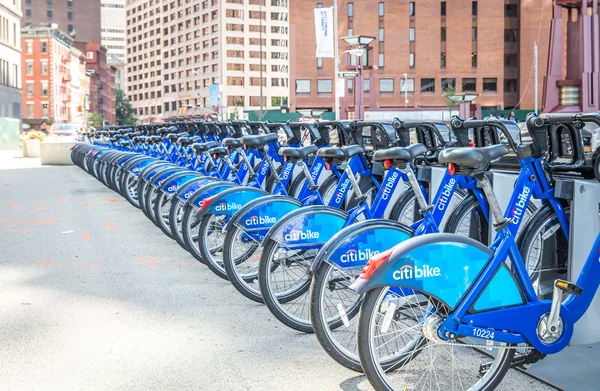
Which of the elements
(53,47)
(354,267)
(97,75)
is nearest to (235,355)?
(354,267)

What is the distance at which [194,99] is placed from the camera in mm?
162125

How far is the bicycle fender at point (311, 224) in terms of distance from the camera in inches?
215

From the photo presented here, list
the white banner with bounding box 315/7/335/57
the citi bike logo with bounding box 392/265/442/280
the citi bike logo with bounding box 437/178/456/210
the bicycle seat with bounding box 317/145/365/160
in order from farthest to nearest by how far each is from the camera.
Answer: the white banner with bounding box 315/7/335/57
the bicycle seat with bounding box 317/145/365/160
the citi bike logo with bounding box 437/178/456/210
the citi bike logo with bounding box 392/265/442/280

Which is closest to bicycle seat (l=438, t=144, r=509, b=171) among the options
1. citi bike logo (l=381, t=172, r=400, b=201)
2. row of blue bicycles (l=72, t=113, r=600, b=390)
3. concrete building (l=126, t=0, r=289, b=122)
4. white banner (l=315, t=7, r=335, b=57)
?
row of blue bicycles (l=72, t=113, r=600, b=390)

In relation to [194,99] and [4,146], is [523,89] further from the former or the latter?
[194,99]

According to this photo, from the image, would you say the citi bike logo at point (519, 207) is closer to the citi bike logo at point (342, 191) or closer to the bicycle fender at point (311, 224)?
the bicycle fender at point (311, 224)

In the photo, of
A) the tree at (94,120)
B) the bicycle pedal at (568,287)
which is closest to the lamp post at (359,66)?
the bicycle pedal at (568,287)

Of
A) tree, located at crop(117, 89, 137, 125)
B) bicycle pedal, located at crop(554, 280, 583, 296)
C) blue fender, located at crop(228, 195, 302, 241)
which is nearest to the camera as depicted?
bicycle pedal, located at crop(554, 280, 583, 296)

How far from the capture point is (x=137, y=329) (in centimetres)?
578

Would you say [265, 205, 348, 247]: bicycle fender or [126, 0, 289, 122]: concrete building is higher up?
[126, 0, 289, 122]: concrete building

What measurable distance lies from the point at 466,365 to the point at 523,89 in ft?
283

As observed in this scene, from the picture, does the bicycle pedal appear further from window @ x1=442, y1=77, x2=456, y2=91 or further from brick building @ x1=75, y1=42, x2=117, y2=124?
brick building @ x1=75, y1=42, x2=117, y2=124

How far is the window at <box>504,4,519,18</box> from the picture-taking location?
89.1 meters

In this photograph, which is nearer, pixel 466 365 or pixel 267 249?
pixel 466 365
